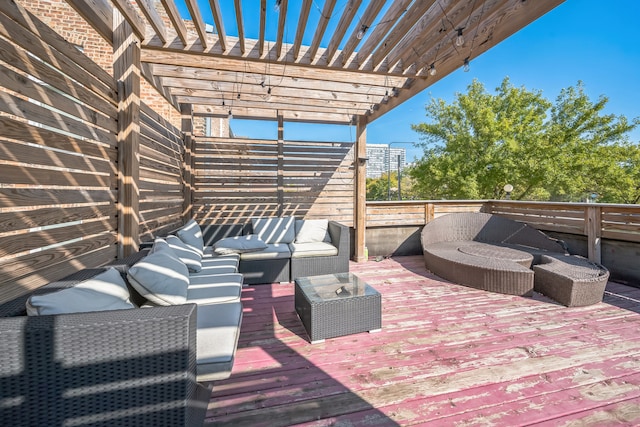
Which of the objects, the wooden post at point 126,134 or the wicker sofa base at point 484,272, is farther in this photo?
the wicker sofa base at point 484,272

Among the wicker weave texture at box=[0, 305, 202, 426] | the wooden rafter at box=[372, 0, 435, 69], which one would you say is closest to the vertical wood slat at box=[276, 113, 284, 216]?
→ the wooden rafter at box=[372, 0, 435, 69]

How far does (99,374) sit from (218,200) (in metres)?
4.01

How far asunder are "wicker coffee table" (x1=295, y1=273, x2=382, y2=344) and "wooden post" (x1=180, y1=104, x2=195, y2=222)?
300cm

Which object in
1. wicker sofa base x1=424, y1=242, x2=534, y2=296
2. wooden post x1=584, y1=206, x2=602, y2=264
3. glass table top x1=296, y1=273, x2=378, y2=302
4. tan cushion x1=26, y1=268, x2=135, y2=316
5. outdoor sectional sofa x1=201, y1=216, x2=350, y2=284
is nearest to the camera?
tan cushion x1=26, y1=268, x2=135, y2=316

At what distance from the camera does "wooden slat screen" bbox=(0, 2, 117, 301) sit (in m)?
1.47

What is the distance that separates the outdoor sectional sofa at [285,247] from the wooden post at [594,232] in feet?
12.2

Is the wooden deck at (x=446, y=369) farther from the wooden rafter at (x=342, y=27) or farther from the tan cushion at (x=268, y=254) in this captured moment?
the wooden rafter at (x=342, y=27)

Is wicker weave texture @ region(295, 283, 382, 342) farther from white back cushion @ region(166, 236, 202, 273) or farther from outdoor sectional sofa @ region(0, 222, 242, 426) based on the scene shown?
white back cushion @ region(166, 236, 202, 273)

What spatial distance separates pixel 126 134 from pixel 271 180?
2665 mm

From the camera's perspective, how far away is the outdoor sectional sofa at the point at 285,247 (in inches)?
150

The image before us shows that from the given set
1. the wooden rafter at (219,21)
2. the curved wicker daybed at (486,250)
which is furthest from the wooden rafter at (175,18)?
the curved wicker daybed at (486,250)

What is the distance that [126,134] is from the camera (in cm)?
261

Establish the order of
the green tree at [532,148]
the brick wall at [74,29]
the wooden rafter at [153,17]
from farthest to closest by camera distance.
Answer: the green tree at [532,148], the brick wall at [74,29], the wooden rafter at [153,17]

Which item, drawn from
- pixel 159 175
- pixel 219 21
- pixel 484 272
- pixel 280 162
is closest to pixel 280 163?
pixel 280 162
